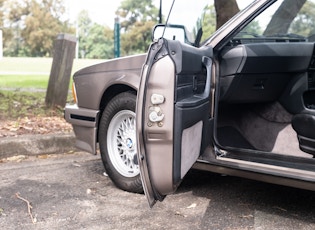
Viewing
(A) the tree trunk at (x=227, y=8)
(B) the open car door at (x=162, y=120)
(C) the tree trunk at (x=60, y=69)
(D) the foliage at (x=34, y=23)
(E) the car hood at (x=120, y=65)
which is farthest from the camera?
(D) the foliage at (x=34, y=23)

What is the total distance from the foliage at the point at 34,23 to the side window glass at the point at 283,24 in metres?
36.7

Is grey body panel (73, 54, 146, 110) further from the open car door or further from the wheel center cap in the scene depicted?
the open car door

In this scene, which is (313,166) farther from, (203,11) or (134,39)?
(134,39)

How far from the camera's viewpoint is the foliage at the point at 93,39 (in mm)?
49497

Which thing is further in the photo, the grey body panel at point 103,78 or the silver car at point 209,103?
the grey body panel at point 103,78

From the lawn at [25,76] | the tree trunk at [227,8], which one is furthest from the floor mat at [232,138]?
the lawn at [25,76]

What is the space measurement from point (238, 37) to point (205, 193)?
140 cm

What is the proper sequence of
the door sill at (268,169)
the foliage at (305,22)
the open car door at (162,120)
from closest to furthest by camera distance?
the open car door at (162,120) → the door sill at (268,169) → the foliage at (305,22)

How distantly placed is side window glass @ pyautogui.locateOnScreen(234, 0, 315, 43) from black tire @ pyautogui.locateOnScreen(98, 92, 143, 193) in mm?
1143

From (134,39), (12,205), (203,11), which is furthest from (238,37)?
(134,39)

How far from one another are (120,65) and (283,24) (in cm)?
156

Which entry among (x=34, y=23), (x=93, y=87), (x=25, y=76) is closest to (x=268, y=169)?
(x=93, y=87)

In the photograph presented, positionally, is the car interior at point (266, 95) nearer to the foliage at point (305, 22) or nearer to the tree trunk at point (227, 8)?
the foliage at point (305, 22)

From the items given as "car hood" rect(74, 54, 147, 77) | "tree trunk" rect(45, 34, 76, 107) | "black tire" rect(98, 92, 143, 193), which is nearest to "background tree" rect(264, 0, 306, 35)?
"car hood" rect(74, 54, 147, 77)
